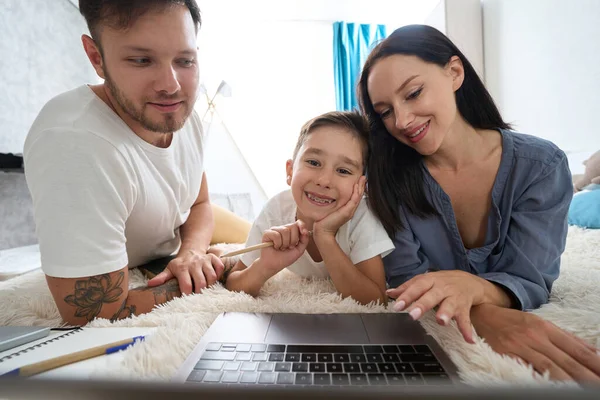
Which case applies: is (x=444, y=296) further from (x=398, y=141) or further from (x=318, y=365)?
(x=398, y=141)

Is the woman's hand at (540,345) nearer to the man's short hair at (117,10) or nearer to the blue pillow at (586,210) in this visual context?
the man's short hair at (117,10)

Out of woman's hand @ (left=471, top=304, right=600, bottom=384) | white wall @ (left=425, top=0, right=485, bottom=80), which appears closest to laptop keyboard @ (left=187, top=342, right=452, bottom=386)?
woman's hand @ (left=471, top=304, right=600, bottom=384)

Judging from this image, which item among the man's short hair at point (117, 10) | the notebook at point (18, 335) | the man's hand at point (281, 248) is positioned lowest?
the notebook at point (18, 335)

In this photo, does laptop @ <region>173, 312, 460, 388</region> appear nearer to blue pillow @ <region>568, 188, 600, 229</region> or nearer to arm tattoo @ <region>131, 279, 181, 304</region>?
arm tattoo @ <region>131, 279, 181, 304</region>

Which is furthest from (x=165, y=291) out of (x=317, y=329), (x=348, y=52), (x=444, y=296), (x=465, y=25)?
(x=348, y=52)

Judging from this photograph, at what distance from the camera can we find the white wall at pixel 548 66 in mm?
1733

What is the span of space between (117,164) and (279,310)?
0.44 meters

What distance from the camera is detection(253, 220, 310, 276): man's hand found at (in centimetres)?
86

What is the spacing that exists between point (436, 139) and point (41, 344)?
852 millimetres

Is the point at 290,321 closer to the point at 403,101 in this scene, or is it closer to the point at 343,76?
the point at 403,101

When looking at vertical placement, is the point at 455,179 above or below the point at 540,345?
above

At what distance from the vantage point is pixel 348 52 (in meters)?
3.29

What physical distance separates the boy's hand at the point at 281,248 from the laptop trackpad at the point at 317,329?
22 centimetres

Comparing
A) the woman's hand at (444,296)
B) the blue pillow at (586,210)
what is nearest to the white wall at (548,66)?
the blue pillow at (586,210)
